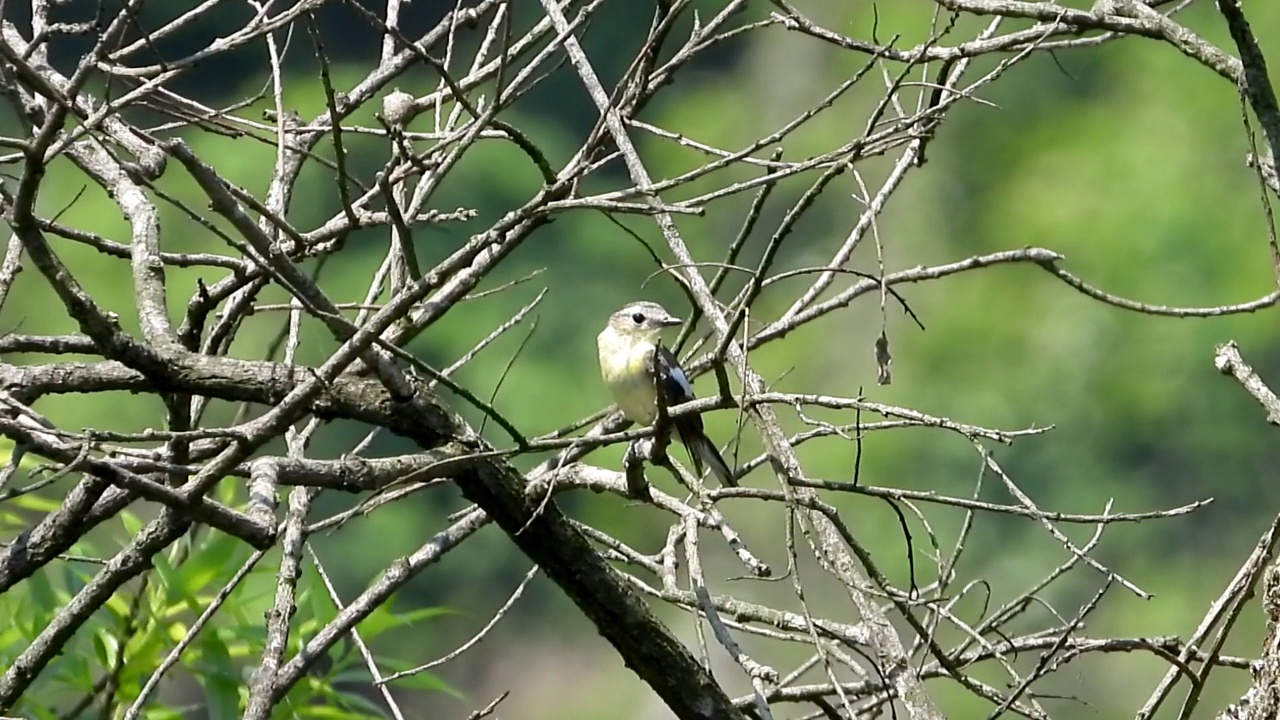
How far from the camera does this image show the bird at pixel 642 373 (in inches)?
146

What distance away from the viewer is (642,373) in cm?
416

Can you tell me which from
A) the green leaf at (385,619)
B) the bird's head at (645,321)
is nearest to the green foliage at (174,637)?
the green leaf at (385,619)

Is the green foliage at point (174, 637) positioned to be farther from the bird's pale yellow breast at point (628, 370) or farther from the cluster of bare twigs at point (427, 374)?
the bird's pale yellow breast at point (628, 370)

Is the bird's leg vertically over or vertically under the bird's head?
under

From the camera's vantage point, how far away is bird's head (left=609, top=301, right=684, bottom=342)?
14.7ft

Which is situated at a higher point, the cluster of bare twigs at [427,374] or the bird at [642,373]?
the bird at [642,373]

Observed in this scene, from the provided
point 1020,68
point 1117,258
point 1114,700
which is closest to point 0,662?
point 1114,700

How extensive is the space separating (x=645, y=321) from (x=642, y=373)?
1.24 ft

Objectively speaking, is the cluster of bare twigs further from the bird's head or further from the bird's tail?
the bird's head

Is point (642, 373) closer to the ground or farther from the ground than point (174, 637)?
farther from the ground

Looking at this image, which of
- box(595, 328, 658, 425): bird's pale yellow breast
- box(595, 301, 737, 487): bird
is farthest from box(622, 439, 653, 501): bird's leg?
box(595, 328, 658, 425): bird's pale yellow breast

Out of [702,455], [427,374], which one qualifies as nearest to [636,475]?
[427,374]

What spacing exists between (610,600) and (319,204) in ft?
35.4

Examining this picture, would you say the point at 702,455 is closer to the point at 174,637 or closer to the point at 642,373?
the point at 642,373
